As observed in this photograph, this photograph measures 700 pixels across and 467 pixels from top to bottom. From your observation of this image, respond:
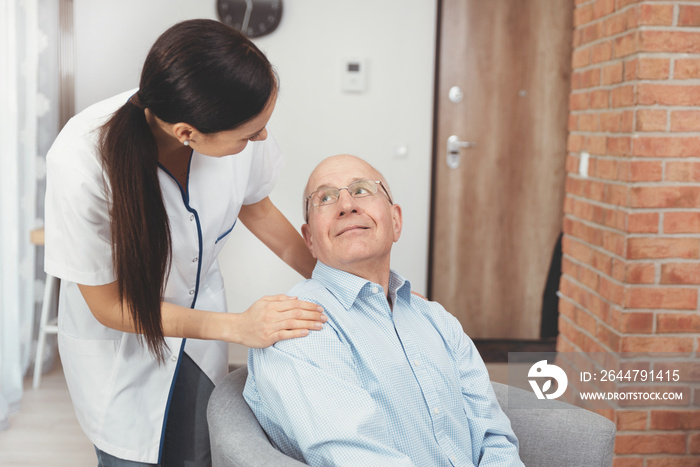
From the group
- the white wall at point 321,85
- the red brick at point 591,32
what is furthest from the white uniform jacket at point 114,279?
the white wall at point 321,85

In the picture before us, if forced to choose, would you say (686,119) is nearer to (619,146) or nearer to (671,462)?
(619,146)

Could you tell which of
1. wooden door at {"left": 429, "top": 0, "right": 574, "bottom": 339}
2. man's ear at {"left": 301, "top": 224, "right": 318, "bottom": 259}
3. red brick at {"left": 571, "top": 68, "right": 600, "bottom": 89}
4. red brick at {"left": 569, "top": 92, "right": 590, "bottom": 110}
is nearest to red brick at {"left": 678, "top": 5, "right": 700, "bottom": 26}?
red brick at {"left": 571, "top": 68, "right": 600, "bottom": 89}

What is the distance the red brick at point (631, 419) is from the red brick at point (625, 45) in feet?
3.73

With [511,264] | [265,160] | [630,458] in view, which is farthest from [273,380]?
[511,264]

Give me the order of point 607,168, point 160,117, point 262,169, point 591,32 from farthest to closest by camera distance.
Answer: point 591,32 → point 607,168 → point 262,169 → point 160,117

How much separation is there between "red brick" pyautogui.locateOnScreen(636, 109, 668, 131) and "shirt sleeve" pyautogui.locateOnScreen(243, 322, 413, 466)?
49.5 inches

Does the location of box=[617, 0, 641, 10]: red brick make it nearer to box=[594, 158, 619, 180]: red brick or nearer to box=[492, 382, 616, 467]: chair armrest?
box=[594, 158, 619, 180]: red brick

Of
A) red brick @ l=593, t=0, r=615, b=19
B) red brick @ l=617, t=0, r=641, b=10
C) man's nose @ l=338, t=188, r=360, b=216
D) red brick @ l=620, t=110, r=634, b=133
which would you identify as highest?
red brick @ l=593, t=0, r=615, b=19

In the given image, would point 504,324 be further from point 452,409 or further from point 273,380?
point 273,380

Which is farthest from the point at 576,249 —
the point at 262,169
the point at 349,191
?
the point at 262,169

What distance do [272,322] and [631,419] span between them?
1434mm

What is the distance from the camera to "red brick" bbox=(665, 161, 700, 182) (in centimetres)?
190

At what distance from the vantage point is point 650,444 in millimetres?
2020

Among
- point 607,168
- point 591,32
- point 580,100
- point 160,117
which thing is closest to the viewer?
point 160,117
